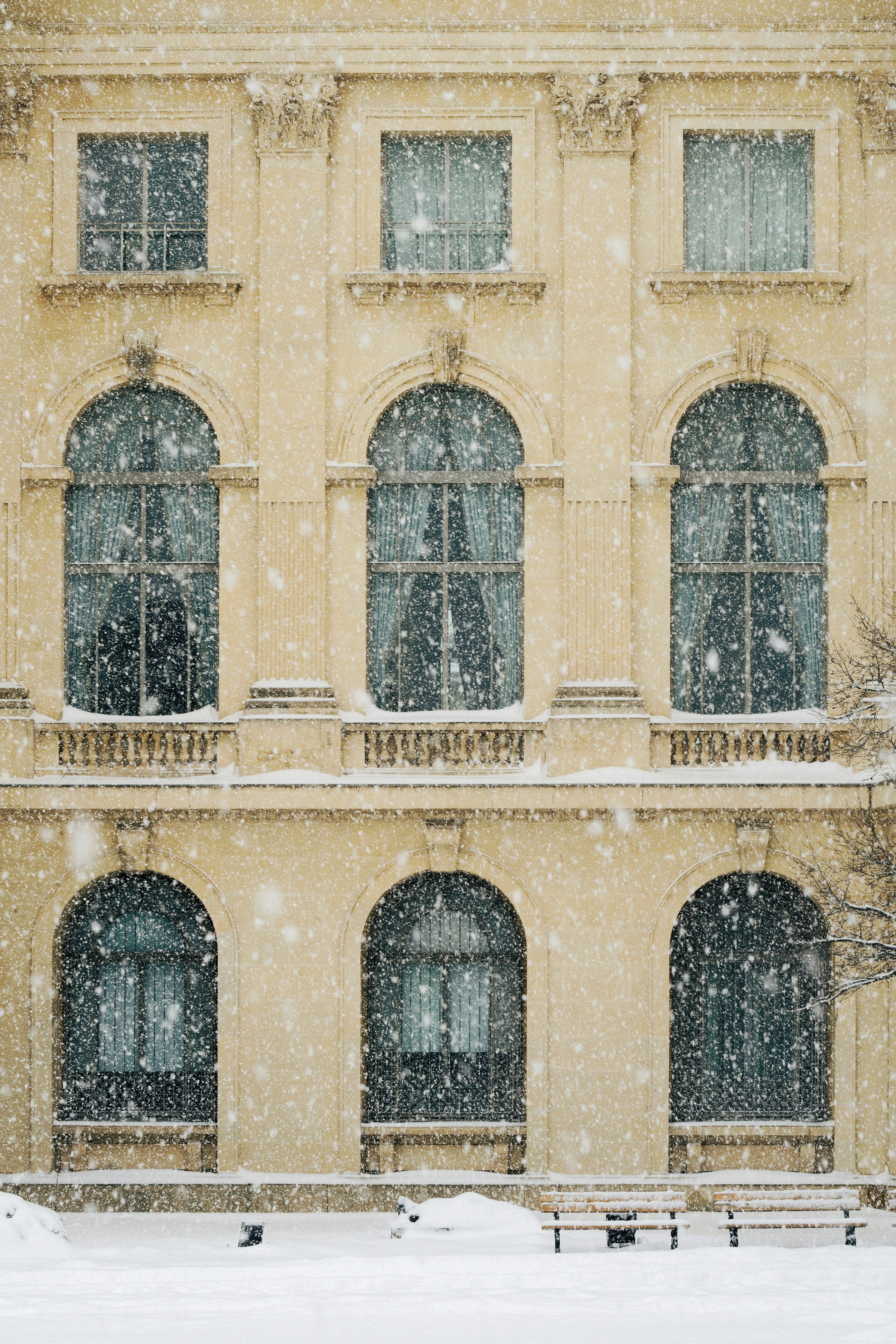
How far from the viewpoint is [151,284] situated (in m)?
22.1

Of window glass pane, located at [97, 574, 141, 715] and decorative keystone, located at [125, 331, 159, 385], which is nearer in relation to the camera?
decorative keystone, located at [125, 331, 159, 385]

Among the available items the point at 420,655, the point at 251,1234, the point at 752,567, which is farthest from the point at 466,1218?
the point at 752,567

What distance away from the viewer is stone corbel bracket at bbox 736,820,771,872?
70.1ft

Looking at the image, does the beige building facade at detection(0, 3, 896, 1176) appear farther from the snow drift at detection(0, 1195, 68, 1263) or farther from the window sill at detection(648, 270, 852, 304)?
the snow drift at detection(0, 1195, 68, 1263)

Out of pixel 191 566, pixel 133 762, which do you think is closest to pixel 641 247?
pixel 191 566

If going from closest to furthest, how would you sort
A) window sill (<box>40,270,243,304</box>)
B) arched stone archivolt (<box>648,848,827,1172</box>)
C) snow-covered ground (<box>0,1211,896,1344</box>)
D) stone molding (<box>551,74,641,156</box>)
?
snow-covered ground (<box>0,1211,896,1344</box>), arched stone archivolt (<box>648,848,827,1172</box>), stone molding (<box>551,74,641,156</box>), window sill (<box>40,270,243,304</box>)

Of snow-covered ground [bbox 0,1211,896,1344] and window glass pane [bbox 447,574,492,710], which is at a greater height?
window glass pane [bbox 447,574,492,710]

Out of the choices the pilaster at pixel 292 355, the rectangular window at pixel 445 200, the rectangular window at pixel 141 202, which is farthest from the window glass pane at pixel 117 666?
the rectangular window at pixel 445 200

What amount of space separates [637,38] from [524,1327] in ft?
51.7

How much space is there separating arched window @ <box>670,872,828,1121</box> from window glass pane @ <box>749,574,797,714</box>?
7.60ft

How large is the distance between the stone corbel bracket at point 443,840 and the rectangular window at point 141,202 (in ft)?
26.2

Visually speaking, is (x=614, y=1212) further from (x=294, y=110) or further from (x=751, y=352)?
(x=294, y=110)

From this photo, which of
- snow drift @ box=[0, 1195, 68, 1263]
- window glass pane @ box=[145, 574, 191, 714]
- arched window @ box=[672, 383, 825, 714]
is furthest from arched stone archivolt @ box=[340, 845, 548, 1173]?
snow drift @ box=[0, 1195, 68, 1263]

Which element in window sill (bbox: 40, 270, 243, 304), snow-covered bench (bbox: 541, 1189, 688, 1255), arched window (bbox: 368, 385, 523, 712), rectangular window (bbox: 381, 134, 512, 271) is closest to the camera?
snow-covered bench (bbox: 541, 1189, 688, 1255)
